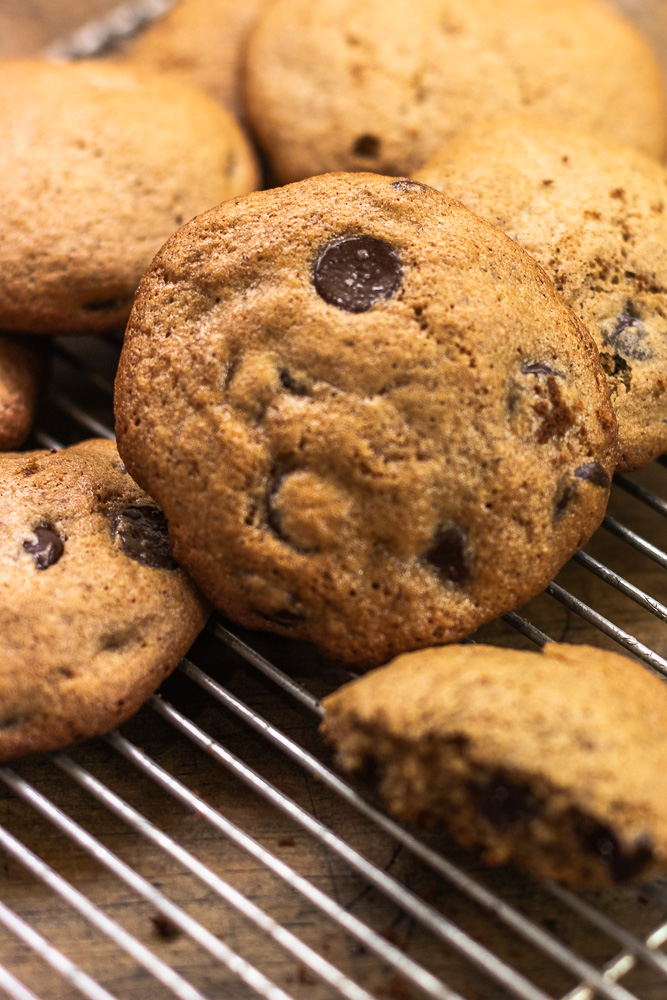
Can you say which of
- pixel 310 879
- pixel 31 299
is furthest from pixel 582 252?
pixel 310 879

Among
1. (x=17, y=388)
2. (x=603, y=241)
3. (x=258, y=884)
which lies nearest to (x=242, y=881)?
(x=258, y=884)

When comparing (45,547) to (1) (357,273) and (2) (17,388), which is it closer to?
(2) (17,388)

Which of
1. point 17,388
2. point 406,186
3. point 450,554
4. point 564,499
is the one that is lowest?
point 17,388

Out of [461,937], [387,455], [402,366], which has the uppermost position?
[402,366]

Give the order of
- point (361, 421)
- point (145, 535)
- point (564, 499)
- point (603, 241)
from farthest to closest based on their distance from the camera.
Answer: point (603, 241), point (145, 535), point (564, 499), point (361, 421)

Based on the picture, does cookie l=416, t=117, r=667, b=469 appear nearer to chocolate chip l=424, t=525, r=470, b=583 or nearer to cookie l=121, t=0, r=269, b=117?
chocolate chip l=424, t=525, r=470, b=583

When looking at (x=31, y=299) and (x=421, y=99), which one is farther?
(x=421, y=99)

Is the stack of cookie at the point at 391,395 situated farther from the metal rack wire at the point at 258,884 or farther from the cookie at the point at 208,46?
the cookie at the point at 208,46

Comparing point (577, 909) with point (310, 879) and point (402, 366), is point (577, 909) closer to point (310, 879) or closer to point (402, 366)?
point (310, 879)
